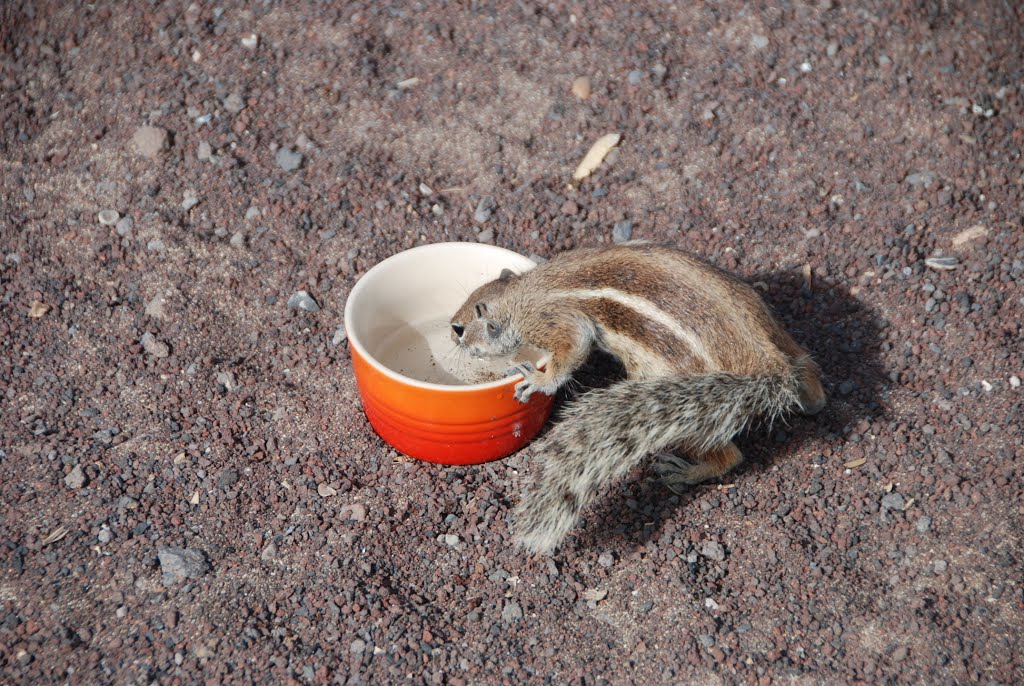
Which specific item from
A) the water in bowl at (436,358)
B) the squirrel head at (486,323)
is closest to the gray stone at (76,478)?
the water in bowl at (436,358)

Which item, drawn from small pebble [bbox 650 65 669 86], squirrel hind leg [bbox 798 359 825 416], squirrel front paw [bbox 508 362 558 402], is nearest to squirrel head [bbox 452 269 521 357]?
squirrel front paw [bbox 508 362 558 402]

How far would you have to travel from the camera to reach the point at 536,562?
3.22 metres

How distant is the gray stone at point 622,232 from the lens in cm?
423

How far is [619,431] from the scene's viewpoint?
3.01m

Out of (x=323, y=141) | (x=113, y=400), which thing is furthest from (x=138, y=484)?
(x=323, y=141)

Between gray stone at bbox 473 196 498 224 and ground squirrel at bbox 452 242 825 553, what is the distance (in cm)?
72

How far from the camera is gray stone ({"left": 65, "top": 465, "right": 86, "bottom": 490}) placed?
3.38m

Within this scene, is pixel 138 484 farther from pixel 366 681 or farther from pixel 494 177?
pixel 494 177

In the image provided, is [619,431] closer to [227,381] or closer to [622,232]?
[622,232]

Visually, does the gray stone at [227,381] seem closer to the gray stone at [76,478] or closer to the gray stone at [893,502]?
the gray stone at [76,478]

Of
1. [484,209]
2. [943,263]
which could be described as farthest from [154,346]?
[943,263]

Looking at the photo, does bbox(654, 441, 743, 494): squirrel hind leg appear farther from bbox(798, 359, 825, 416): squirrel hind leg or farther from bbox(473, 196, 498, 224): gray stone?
bbox(473, 196, 498, 224): gray stone

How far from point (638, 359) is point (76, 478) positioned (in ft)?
6.50

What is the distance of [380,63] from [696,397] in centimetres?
251
